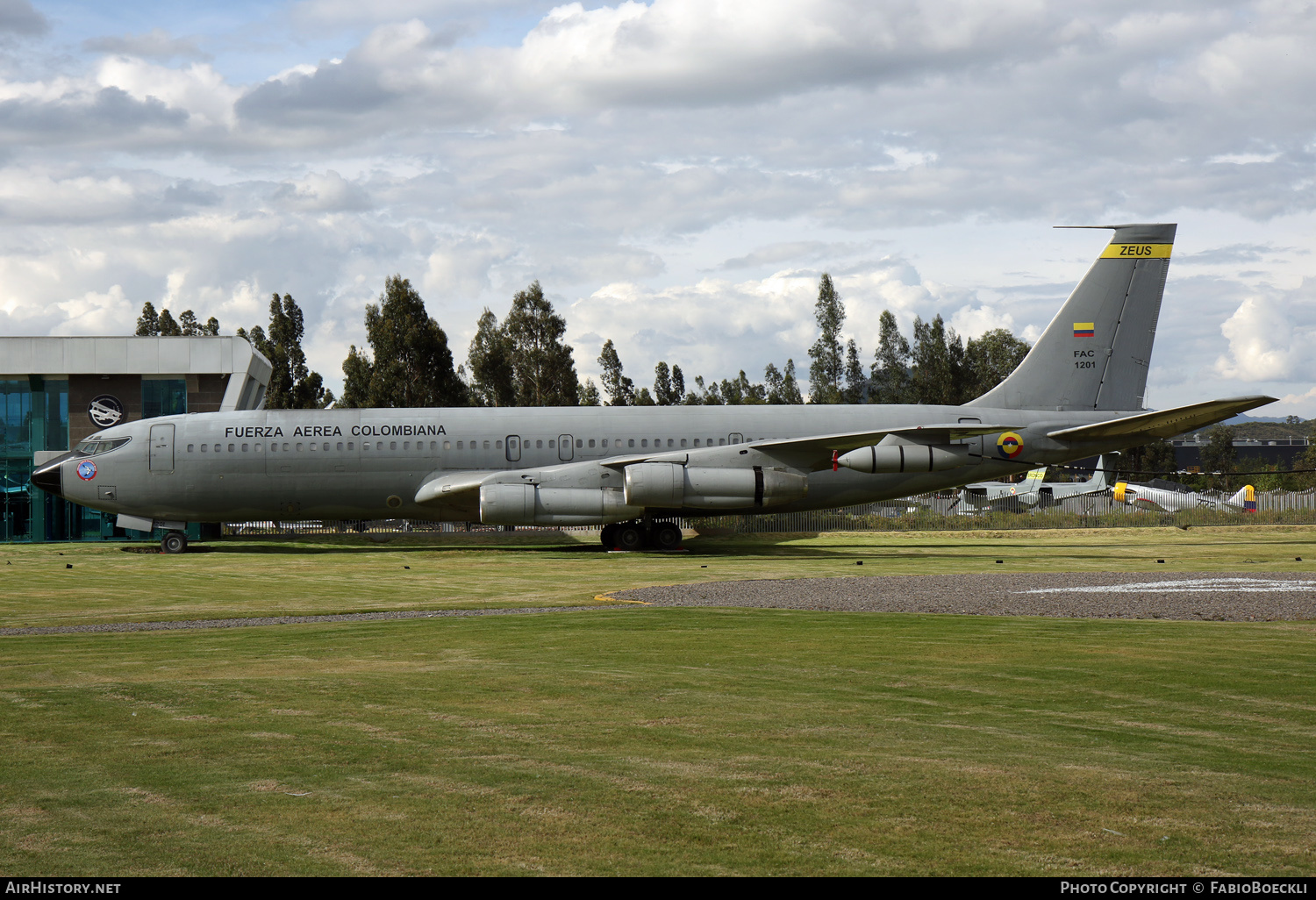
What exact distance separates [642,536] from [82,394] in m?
23.7

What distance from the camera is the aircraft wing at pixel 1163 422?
2545 cm

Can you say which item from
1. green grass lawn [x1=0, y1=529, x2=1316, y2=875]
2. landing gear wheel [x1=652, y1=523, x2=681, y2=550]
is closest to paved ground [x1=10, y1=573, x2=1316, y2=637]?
green grass lawn [x1=0, y1=529, x2=1316, y2=875]

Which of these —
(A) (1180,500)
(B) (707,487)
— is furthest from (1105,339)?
(A) (1180,500)

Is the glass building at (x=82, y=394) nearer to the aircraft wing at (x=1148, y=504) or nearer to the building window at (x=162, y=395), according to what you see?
the building window at (x=162, y=395)

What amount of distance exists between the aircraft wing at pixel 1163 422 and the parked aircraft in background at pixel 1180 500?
2171 centimetres

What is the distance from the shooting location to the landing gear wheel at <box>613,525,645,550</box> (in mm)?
30250

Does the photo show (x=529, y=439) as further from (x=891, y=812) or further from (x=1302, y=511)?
(x=1302, y=511)

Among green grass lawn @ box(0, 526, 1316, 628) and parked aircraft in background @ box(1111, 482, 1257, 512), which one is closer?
green grass lawn @ box(0, 526, 1316, 628)

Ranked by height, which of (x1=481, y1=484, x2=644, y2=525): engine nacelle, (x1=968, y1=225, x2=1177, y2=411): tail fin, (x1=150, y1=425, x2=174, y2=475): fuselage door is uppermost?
(x1=968, y1=225, x2=1177, y2=411): tail fin

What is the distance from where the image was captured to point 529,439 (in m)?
29.9

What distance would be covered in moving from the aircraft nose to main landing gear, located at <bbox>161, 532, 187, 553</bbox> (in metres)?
2.89

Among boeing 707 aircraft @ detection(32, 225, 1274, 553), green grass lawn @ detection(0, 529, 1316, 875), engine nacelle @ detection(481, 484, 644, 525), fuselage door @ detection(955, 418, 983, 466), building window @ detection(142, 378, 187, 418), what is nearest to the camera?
green grass lawn @ detection(0, 529, 1316, 875)

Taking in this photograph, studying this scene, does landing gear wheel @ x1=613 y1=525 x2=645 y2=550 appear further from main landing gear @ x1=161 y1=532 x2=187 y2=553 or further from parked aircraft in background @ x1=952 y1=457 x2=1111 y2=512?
parked aircraft in background @ x1=952 y1=457 x2=1111 y2=512

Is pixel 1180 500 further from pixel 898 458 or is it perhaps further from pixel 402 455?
pixel 402 455
